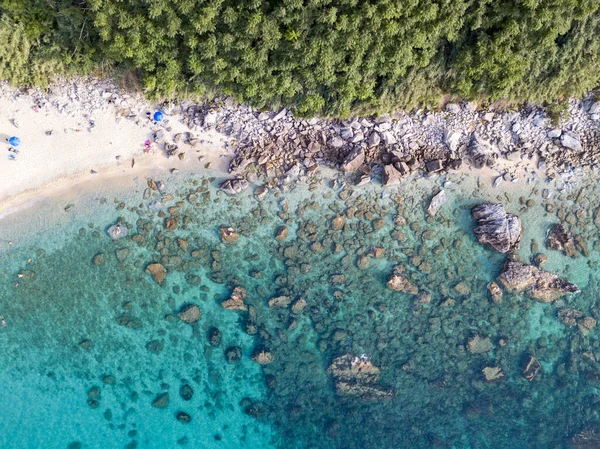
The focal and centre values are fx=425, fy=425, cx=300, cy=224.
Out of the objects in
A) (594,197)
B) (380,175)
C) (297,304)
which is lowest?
(297,304)

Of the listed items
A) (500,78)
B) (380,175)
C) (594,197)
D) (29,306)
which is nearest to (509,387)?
(594,197)

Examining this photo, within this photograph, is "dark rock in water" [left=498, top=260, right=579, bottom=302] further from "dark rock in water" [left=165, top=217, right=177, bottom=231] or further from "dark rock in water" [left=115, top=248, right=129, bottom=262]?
"dark rock in water" [left=115, top=248, right=129, bottom=262]

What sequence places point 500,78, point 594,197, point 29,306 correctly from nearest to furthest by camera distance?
1. point 500,78
2. point 29,306
3. point 594,197

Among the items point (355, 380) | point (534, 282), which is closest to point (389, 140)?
point (534, 282)

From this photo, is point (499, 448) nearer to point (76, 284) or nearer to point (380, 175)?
point (380, 175)

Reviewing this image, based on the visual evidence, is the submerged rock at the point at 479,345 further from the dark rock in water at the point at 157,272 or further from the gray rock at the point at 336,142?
the dark rock in water at the point at 157,272

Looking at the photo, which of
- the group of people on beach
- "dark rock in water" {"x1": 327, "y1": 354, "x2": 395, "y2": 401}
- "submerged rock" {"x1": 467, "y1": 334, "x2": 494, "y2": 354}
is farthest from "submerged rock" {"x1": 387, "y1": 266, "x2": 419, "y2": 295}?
the group of people on beach

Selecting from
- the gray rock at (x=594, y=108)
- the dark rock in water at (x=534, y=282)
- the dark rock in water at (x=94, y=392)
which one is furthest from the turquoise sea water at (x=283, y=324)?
the gray rock at (x=594, y=108)
